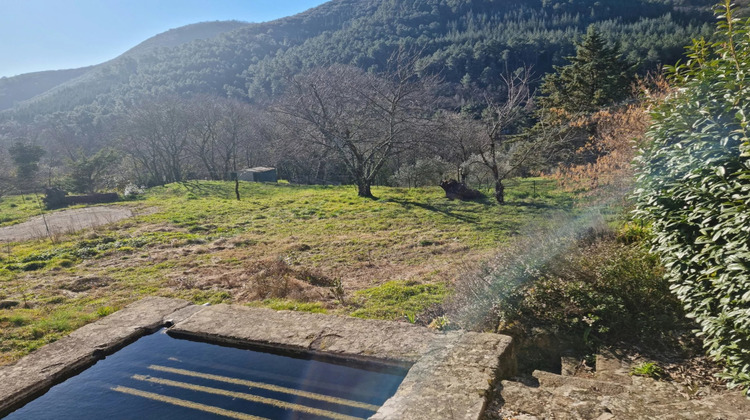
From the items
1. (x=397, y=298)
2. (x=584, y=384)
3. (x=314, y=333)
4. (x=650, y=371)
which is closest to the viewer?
(x=584, y=384)

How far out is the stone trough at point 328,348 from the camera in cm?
298

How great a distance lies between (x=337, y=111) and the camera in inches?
806

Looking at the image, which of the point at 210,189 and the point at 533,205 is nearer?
the point at 533,205

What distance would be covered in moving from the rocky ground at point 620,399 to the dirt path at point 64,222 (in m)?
15.7

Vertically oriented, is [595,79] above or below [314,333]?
above

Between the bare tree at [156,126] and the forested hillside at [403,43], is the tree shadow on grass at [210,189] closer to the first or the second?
the bare tree at [156,126]

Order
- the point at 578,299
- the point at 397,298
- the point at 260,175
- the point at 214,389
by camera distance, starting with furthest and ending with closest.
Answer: the point at 260,175
the point at 397,298
the point at 578,299
the point at 214,389

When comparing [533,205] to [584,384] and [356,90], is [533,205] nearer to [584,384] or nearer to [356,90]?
[356,90]

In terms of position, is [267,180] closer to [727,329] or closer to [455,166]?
[455,166]

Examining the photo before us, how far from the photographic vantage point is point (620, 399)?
2.75 metres

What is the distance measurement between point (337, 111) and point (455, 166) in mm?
11580

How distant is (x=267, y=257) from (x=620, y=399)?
8.27 meters

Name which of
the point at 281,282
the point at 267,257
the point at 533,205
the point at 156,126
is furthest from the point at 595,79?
the point at 156,126

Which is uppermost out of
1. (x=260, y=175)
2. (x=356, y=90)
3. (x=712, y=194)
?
(x=356, y=90)
